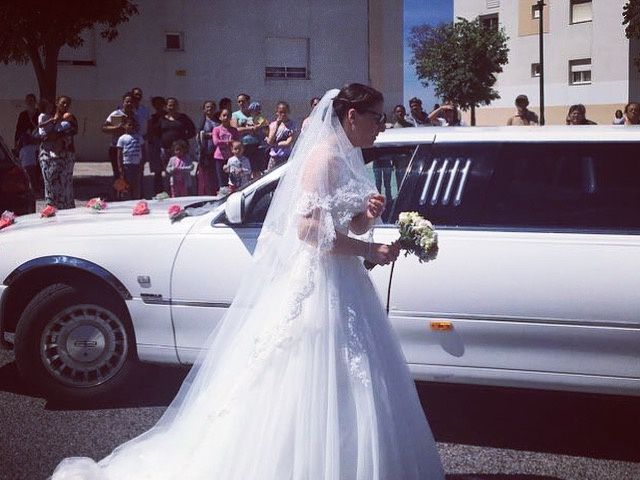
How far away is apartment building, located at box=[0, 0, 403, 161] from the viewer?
93.4 feet

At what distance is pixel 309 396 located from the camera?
379cm

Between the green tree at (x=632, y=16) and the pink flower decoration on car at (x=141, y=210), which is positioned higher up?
the green tree at (x=632, y=16)

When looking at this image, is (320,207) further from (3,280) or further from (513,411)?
(3,280)

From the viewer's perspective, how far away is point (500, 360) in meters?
4.91

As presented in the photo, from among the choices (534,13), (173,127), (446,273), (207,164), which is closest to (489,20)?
(534,13)

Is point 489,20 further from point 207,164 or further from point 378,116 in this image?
point 378,116

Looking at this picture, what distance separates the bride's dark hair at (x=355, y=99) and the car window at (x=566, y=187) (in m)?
1.31

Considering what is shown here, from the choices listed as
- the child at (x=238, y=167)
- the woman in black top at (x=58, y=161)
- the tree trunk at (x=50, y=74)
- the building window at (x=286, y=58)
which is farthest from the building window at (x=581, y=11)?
the woman in black top at (x=58, y=161)

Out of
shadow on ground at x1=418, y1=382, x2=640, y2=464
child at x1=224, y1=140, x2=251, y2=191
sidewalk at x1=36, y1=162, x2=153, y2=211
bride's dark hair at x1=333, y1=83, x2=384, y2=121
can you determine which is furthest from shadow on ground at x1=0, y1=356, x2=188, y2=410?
sidewalk at x1=36, y1=162, x2=153, y2=211

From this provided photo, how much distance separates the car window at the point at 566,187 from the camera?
16.1 feet

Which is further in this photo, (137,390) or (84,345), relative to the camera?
(137,390)

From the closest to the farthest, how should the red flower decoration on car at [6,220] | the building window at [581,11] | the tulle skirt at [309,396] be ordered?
the tulle skirt at [309,396] → the red flower decoration on car at [6,220] → the building window at [581,11]

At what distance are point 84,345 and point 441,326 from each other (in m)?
2.28

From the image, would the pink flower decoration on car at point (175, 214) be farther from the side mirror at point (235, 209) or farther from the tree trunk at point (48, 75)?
the tree trunk at point (48, 75)
